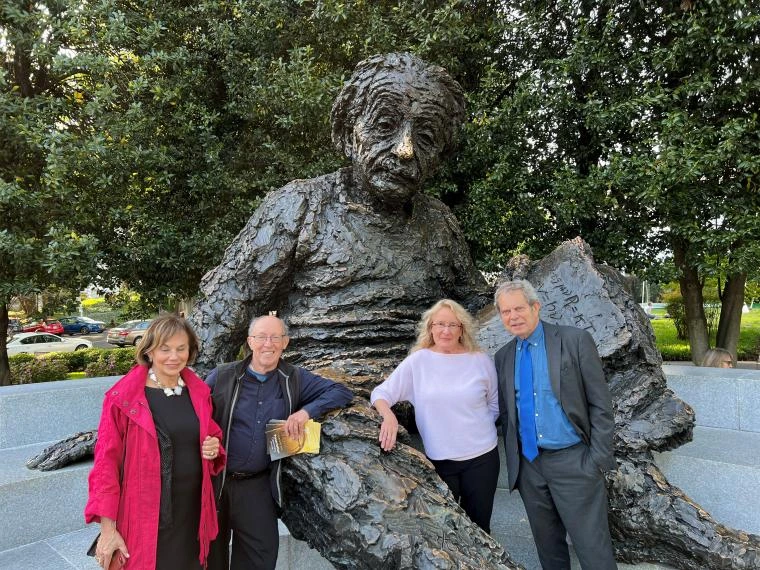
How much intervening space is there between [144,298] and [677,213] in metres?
6.20

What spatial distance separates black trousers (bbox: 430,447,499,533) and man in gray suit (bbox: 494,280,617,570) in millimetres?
121

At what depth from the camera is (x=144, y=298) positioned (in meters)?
6.80

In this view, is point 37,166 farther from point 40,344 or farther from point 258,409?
point 40,344

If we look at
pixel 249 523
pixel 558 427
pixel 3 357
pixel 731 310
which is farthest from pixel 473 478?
pixel 3 357

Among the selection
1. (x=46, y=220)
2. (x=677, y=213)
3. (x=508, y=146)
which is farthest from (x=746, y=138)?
(x=46, y=220)

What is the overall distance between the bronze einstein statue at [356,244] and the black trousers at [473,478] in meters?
0.70

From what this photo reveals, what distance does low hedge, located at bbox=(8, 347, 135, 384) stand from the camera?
25.9ft

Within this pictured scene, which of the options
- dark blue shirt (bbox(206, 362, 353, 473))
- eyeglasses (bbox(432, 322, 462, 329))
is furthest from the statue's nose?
dark blue shirt (bbox(206, 362, 353, 473))

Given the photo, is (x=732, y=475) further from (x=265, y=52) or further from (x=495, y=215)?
(x=265, y=52)

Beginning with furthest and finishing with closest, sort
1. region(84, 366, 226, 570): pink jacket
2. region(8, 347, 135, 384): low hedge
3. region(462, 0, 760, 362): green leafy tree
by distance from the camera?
region(8, 347, 135, 384): low hedge < region(462, 0, 760, 362): green leafy tree < region(84, 366, 226, 570): pink jacket

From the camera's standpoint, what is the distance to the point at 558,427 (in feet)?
6.75

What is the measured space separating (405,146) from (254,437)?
153cm

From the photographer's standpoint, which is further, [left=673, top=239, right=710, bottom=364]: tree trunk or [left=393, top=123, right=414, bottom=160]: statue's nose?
[left=673, top=239, right=710, bottom=364]: tree trunk

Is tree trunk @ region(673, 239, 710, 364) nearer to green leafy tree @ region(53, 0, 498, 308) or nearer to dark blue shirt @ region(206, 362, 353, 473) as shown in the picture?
green leafy tree @ region(53, 0, 498, 308)
